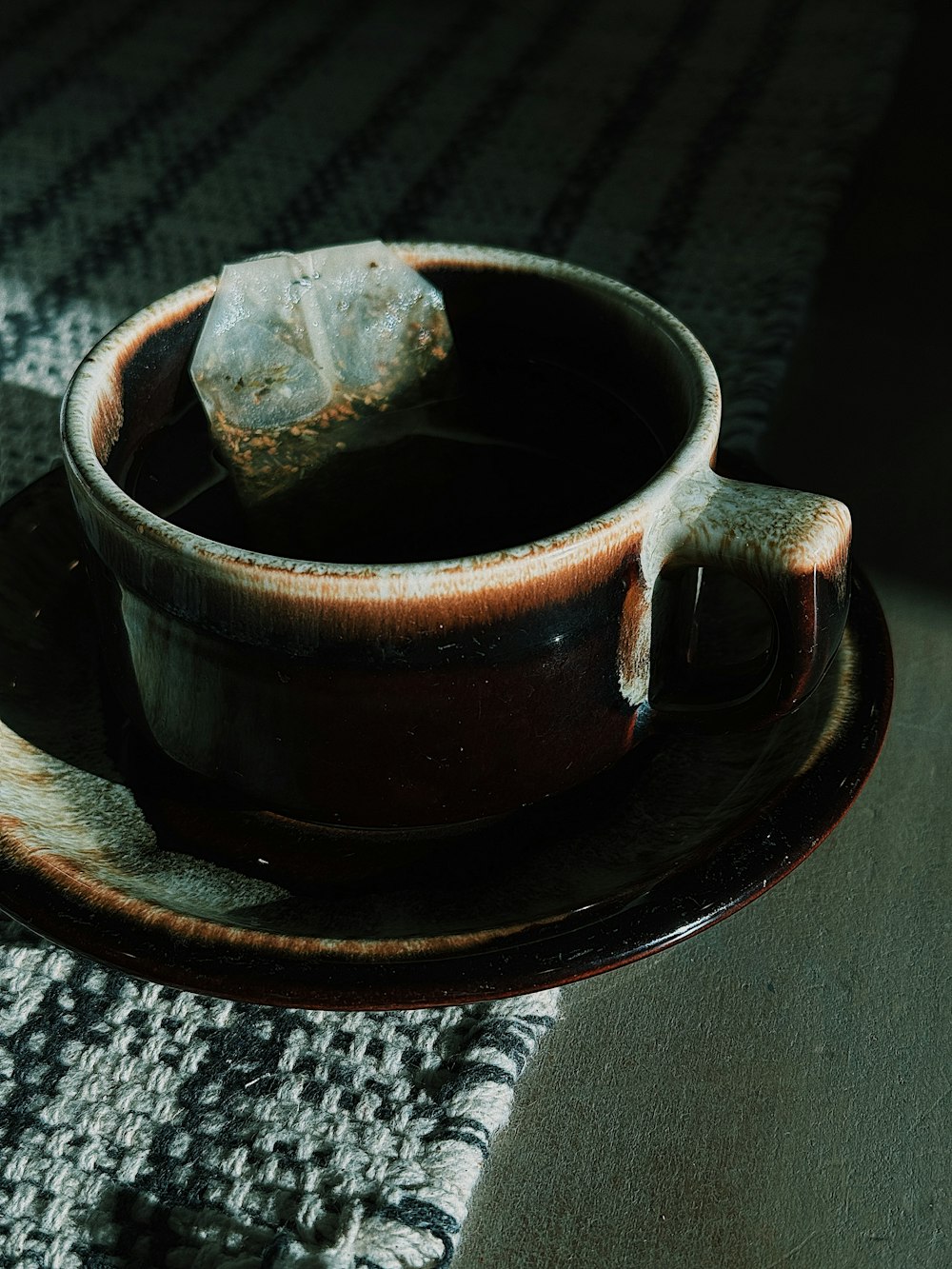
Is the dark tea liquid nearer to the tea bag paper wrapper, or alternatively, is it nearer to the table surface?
the tea bag paper wrapper

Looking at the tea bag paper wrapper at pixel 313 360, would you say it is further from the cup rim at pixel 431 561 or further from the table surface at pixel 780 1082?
the table surface at pixel 780 1082

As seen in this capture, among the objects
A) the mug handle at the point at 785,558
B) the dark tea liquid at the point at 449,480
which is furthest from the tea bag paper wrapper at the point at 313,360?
the mug handle at the point at 785,558

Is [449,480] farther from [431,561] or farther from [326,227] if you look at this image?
[326,227]

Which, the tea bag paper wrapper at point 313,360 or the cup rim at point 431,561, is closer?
the cup rim at point 431,561

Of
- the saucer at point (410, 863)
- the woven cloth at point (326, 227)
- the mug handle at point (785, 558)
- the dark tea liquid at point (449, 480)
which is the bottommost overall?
the woven cloth at point (326, 227)

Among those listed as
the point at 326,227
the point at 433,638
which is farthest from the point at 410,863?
the point at 326,227

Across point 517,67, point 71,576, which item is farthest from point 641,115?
point 71,576

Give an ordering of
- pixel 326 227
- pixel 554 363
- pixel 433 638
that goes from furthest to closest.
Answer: pixel 326 227 → pixel 554 363 → pixel 433 638
